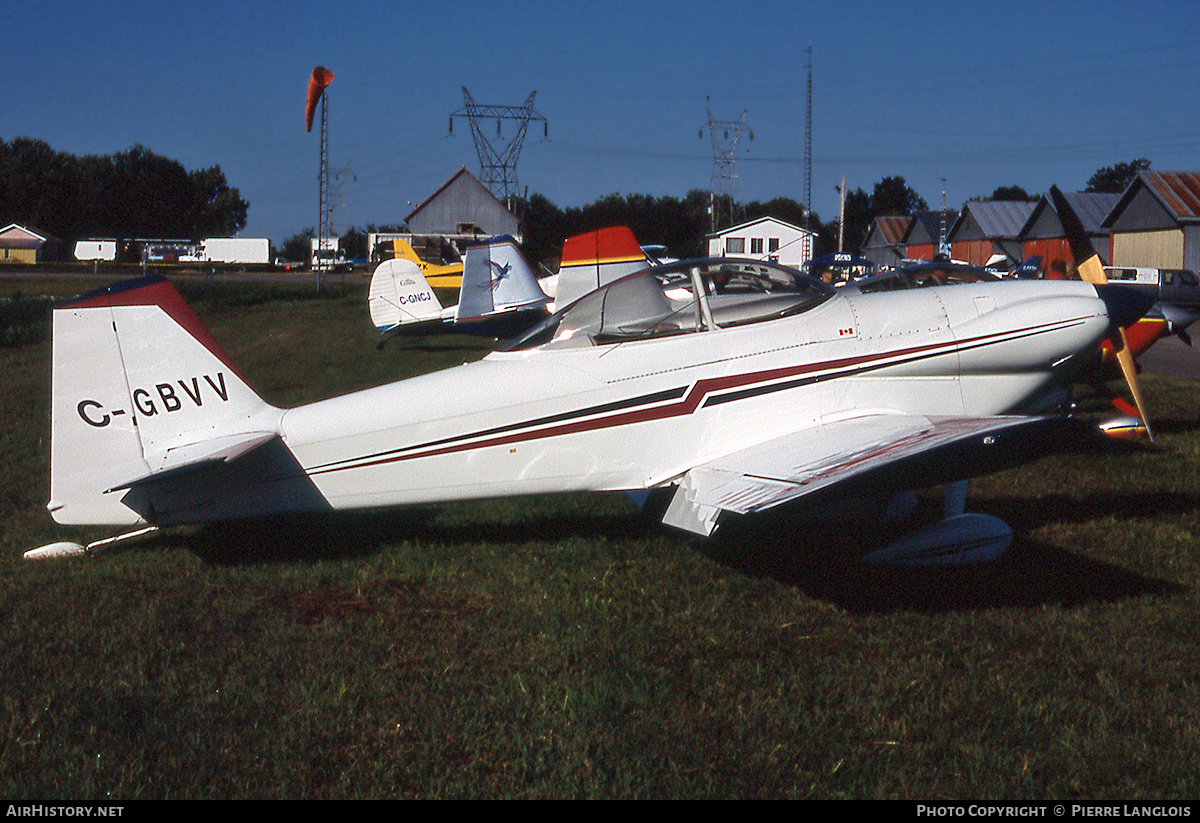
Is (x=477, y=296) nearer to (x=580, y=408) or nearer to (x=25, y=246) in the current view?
(x=580, y=408)

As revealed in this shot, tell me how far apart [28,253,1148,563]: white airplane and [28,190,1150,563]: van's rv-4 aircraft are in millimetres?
12

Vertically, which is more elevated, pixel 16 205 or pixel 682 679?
pixel 16 205

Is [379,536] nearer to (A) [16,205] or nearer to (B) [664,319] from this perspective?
(B) [664,319]

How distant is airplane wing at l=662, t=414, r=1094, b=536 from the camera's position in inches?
172

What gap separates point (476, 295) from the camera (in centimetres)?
1948

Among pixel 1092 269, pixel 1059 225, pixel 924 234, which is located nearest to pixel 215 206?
pixel 924 234

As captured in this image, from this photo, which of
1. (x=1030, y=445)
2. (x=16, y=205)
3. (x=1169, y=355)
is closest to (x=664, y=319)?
→ (x=1030, y=445)

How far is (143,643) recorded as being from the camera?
433 cm

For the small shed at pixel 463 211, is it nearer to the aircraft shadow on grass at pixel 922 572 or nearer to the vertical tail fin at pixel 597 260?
the vertical tail fin at pixel 597 260

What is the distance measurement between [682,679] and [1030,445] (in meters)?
1.96

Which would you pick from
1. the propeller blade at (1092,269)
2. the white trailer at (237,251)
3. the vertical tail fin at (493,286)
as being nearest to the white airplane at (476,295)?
the vertical tail fin at (493,286)

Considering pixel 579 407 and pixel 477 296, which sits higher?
pixel 477 296

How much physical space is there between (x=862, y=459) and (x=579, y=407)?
5.33 ft

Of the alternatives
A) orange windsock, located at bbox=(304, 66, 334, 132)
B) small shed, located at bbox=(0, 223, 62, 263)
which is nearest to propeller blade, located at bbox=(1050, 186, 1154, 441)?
orange windsock, located at bbox=(304, 66, 334, 132)
